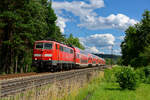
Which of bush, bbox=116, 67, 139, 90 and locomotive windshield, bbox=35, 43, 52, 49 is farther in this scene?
locomotive windshield, bbox=35, 43, 52, 49

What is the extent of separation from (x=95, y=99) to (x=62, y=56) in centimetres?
1550

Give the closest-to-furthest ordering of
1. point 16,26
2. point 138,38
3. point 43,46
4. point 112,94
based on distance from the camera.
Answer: point 112,94, point 43,46, point 16,26, point 138,38

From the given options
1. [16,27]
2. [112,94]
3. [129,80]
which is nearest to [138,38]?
[16,27]

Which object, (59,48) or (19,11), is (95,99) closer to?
(59,48)

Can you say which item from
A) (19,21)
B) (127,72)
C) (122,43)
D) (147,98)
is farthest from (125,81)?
(122,43)

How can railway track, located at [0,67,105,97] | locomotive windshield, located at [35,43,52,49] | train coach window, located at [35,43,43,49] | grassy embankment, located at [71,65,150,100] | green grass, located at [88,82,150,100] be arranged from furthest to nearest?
1. train coach window, located at [35,43,43,49]
2. locomotive windshield, located at [35,43,52,49]
3. green grass, located at [88,82,150,100]
4. grassy embankment, located at [71,65,150,100]
5. railway track, located at [0,67,105,97]

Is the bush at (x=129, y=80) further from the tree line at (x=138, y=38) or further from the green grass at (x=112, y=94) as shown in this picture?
the tree line at (x=138, y=38)

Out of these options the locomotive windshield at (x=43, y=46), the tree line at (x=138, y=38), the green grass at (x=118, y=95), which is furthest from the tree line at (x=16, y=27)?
the tree line at (x=138, y=38)

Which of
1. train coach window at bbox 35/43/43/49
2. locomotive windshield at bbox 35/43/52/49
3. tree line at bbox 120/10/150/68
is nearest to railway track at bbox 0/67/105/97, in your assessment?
locomotive windshield at bbox 35/43/52/49

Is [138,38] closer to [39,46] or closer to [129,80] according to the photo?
[39,46]

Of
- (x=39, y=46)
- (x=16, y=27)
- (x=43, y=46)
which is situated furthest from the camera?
(x=16, y=27)

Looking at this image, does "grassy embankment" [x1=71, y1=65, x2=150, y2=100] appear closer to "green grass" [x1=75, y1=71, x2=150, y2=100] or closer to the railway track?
"green grass" [x1=75, y1=71, x2=150, y2=100]

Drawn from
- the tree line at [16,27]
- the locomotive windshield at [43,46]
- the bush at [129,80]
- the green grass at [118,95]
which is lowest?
the green grass at [118,95]

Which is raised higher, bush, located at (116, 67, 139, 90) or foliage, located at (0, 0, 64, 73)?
foliage, located at (0, 0, 64, 73)
